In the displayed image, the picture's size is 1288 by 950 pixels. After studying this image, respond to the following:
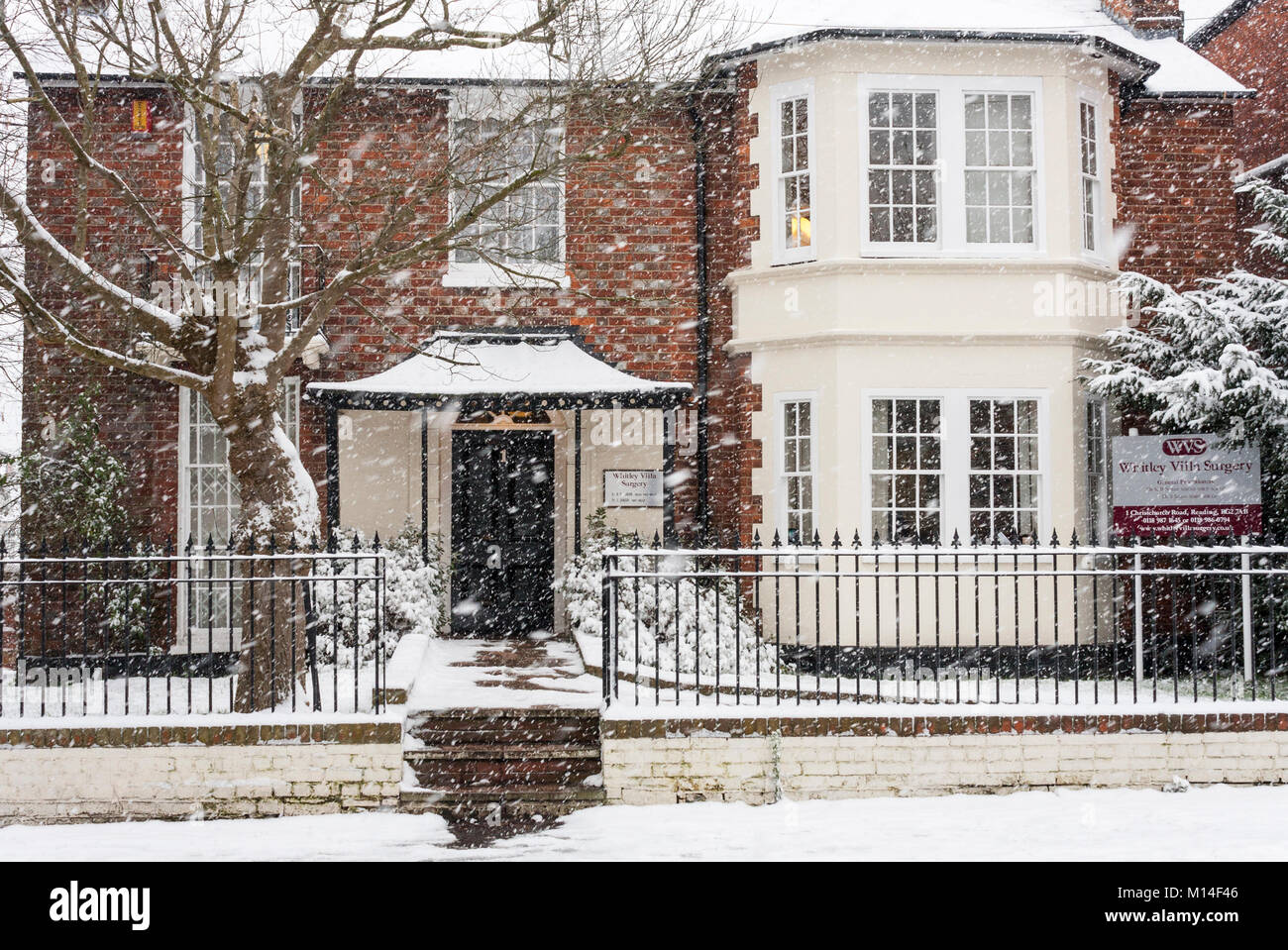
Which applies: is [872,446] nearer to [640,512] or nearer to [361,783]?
[640,512]

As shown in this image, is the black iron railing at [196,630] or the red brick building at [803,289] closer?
the black iron railing at [196,630]

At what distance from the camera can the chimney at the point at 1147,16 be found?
1288 centimetres

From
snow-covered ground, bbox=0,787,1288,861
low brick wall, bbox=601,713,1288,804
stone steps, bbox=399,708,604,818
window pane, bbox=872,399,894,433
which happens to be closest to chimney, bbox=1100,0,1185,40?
window pane, bbox=872,399,894,433

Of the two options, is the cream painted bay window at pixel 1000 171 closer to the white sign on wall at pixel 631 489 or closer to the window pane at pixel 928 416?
the window pane at pixel 928 416

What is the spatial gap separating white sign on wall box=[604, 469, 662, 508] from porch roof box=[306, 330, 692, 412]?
1.26 meters

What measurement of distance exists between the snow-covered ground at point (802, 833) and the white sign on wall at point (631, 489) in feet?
17.6

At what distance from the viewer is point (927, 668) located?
415 inches

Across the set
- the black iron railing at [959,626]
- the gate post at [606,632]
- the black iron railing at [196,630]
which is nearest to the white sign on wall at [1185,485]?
the black iron railing at [959,626]

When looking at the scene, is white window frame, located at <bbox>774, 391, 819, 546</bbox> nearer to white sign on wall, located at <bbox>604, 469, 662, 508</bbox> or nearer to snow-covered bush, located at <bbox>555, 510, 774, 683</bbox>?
snow-covered bush, located at <bbox>555, 510, 774, 683</bbox>

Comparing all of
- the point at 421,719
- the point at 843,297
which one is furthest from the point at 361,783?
the point at 843,297

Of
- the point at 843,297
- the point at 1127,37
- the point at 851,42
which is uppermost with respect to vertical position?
the point at 1127,37

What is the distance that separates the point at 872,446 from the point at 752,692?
12.1 feet

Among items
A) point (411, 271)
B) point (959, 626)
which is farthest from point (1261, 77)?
point (411, 271)

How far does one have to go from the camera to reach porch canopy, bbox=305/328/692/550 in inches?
422
